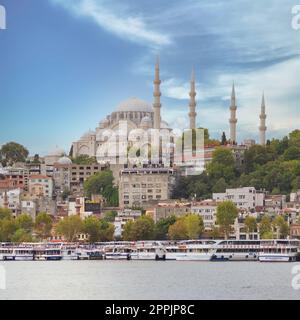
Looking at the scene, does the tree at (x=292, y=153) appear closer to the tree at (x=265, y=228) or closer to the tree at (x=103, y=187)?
the tree at (x=103, y=187)

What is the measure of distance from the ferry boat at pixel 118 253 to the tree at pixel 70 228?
3388 millimetres

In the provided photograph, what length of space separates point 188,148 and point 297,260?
17.7 meters

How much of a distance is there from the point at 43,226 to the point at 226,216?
17.8ft

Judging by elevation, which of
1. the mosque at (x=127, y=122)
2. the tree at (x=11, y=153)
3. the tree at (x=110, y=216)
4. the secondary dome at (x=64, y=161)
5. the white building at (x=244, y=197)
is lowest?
the tree at (x=110, y=216)

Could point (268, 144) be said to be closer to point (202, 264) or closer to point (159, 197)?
point (159, 197)

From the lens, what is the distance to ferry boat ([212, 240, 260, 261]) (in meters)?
29.8

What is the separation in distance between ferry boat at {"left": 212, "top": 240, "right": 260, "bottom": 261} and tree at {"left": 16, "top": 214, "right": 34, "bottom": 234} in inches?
326

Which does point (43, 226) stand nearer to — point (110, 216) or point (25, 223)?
point (25, 223)

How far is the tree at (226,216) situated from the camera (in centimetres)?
3469

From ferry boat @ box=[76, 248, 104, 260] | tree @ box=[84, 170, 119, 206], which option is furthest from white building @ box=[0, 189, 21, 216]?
ferry boat @ box=[76, 248, 104, 260]

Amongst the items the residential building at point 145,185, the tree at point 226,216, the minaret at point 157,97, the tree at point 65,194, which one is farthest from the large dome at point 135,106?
the tree at point 226,216

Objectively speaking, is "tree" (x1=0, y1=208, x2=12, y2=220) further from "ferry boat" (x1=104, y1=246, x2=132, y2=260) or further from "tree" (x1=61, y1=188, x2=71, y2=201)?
"ferry boat" (x1=104, y1=246, x2=132, y2=260)
